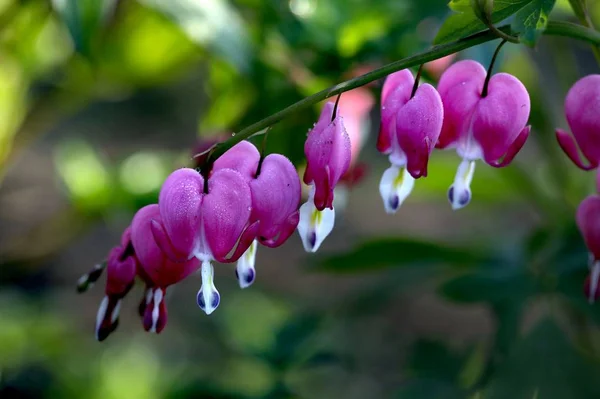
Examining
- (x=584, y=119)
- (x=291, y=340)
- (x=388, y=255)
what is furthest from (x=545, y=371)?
(x=584, y=119)

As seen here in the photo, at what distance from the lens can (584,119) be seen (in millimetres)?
1156

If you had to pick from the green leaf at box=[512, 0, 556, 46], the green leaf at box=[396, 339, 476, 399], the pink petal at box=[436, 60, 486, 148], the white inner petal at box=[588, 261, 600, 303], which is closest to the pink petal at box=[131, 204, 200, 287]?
the pink petal at box=[436, 60, 486, 148]

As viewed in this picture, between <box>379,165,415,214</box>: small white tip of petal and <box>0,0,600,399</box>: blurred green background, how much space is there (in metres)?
0.44

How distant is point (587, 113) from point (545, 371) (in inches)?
37.3

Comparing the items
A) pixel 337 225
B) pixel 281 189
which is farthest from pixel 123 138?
pixel 281 189

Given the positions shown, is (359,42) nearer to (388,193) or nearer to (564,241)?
(564,241)

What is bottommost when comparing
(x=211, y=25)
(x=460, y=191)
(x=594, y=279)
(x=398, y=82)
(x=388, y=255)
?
(x=388, y=255)

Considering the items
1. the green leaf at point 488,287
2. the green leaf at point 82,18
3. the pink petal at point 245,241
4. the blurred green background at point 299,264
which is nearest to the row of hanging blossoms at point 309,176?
the pink petal at point 245,241

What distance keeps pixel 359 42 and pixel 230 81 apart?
42 cm

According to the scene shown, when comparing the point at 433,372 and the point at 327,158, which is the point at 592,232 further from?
the point at 433,372

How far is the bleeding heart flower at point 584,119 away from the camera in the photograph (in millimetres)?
1143

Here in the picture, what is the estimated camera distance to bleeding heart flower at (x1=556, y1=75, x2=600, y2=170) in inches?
45.0

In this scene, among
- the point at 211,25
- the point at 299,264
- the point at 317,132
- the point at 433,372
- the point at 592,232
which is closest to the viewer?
the point at 317,132

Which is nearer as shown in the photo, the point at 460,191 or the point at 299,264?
the point at 460,191
